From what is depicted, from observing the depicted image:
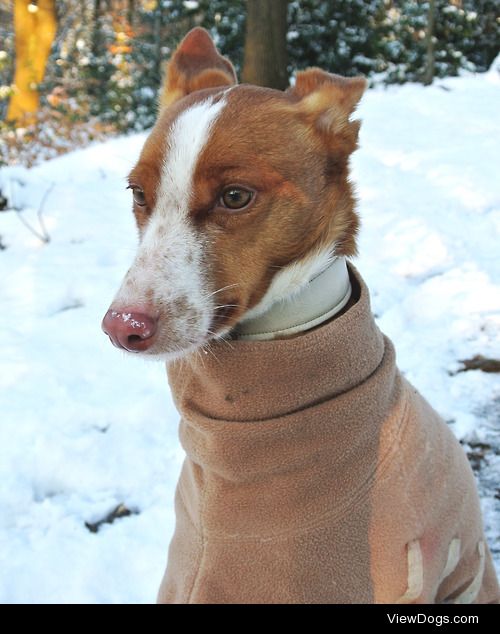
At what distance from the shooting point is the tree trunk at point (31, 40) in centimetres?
1063

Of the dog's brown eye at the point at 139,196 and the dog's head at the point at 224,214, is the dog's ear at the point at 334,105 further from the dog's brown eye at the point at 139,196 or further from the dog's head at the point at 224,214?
the dog's brown eye at the point at 139,196

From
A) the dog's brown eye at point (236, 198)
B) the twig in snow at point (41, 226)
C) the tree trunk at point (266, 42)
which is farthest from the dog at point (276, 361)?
the tree trunk at point (266, 42)

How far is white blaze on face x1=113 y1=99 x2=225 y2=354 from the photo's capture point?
4.78 ft

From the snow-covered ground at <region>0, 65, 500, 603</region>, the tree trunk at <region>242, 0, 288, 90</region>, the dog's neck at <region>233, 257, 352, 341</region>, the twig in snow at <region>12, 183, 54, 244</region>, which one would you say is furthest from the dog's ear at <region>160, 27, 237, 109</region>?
the tree trunk at <region>242, 0, 288, 90</region>

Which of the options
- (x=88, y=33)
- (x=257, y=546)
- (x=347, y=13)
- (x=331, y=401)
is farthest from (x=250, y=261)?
(x=88, y=33)

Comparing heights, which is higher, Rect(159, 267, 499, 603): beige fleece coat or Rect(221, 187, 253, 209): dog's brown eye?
Rect(221, 187, 253, 209): dog's brown eye

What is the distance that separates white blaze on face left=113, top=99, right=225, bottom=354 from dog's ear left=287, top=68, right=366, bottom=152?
268 mm

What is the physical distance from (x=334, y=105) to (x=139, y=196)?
0.60 meters

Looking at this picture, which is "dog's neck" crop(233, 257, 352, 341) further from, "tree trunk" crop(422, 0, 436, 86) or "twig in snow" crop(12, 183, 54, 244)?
"tree trunk" crop(422, 0, 436, 86)

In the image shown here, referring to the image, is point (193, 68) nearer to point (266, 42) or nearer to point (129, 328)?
point (129, 328)

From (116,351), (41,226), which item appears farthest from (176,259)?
(41,226)

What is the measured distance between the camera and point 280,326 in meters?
1.60

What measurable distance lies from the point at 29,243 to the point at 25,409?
2.04 meters

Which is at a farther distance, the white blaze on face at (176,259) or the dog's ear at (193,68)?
the dog's ear at (193,68)
